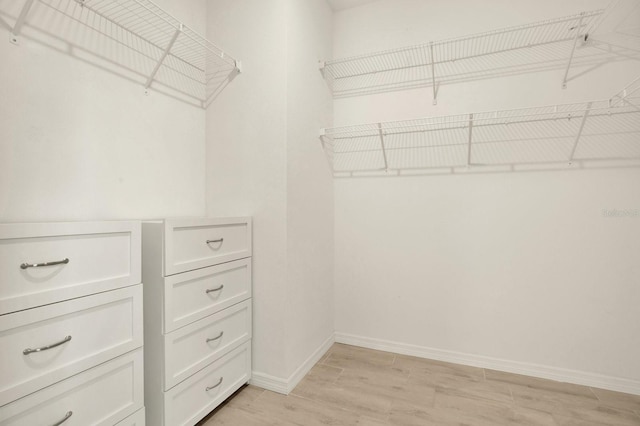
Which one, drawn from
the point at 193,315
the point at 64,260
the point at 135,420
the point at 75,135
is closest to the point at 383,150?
the point at 193,315

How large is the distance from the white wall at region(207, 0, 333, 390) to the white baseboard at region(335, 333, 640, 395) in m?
0.52

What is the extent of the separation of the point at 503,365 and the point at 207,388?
1807 millimetres

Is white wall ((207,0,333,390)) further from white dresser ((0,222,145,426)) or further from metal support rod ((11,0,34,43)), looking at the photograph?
metal support rod ((11,0,34,43))

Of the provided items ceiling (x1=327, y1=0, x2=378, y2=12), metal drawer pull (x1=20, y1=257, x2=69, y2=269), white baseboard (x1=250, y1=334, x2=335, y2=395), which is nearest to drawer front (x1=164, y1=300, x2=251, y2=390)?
white baseboard (x1=250, y1=334, x2=335, y2=395)

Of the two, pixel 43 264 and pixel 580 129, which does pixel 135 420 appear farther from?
pixel 580 129

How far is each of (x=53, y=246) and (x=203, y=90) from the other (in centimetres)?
138

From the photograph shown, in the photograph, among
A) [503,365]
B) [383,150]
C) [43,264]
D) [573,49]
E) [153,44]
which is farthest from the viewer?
[383,150]

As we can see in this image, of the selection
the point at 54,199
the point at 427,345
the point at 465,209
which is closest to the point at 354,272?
the point at 427,345

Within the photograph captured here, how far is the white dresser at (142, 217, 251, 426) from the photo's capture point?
133 centimetres

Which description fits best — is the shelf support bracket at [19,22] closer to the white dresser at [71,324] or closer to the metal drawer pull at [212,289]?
the white dresser at [71,324]

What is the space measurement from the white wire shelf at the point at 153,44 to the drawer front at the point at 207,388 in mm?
1506

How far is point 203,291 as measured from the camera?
1521 mm

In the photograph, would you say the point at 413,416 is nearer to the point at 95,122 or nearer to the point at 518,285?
the point at 518,285

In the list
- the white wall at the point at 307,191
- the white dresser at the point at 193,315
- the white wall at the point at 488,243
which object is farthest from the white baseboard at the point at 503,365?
the white dresser at the point at 193,315
